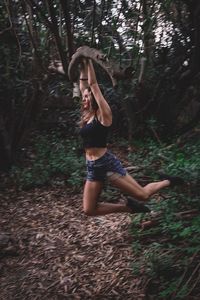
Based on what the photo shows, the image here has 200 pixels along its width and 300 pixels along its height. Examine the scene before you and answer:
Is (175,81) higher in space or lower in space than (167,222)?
higher

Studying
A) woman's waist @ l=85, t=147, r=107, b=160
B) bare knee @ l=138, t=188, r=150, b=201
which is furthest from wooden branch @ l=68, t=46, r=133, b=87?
bare knee @ l=138, t=188, r=150, b=201

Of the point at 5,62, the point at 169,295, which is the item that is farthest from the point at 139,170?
the point at 5,62

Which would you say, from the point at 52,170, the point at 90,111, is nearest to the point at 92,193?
the point at 90,111

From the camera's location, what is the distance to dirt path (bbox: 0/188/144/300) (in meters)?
4.39

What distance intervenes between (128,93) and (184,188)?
4060 millimetres

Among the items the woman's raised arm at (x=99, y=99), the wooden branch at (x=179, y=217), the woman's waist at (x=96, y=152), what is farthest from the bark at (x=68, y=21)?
the wooden branch at (x=179, y=217)

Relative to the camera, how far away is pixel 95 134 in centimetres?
428

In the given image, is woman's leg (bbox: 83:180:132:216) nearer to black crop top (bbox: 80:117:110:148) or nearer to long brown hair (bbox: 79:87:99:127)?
black crop top (bbox: 80:117:110:148)

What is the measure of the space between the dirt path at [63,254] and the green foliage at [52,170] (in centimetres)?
66

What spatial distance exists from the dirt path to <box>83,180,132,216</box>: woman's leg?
59 cm

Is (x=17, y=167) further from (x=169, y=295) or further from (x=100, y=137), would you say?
(x=169, y=295)

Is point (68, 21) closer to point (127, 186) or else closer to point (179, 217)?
point (127, 186)

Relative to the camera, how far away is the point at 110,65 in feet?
9.90

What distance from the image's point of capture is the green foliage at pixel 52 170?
7.29m
